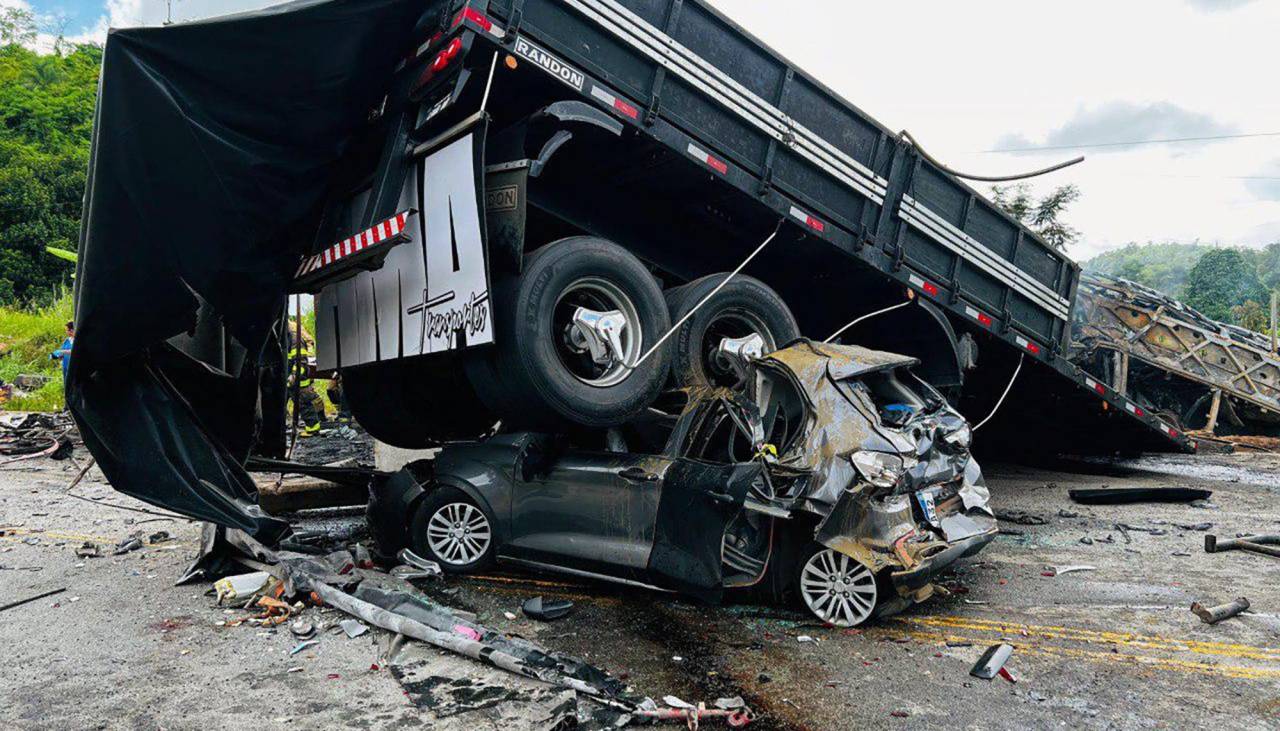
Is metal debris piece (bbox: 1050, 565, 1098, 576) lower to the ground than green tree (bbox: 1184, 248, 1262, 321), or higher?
lower

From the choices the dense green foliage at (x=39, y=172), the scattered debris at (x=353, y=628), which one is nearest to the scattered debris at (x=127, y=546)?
the scattered debris at (x=353, y=628)

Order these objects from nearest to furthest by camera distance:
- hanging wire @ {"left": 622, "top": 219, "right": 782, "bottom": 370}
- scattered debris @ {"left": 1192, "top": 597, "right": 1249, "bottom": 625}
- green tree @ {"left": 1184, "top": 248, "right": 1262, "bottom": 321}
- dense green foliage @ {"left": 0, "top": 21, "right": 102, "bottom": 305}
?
scattered debris @ {"left": 1192, "top": 597, "right": 1249, "bottom": 625} → hanging wire @ {"left": 622, "top": 219, "right": 782, "bottom": 370} → dense green foliage @ {"left": 0, "top": 21, "right": 102, "bottom": 305} → green tree @ {"left": 1184, "top": 248, "right": 1262, "bottom": 321}

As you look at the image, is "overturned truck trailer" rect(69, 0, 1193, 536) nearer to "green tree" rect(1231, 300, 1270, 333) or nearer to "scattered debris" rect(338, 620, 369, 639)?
"scattered debris" rect(338, 620, 369, 639)

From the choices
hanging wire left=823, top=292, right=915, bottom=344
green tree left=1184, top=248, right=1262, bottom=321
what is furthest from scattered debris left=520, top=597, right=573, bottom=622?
green tree left=1184, top=248, right=1262, bottom=321

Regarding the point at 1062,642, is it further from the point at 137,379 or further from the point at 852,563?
the point at 137,379

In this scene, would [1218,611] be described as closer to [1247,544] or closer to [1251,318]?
[1247,544]

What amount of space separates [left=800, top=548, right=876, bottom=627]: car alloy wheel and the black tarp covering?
318 cm

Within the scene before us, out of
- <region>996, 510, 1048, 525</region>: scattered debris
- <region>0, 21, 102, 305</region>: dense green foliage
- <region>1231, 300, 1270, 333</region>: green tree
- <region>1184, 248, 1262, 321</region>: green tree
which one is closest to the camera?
<region>996, 510, 1048, 525</region>: scattered debris

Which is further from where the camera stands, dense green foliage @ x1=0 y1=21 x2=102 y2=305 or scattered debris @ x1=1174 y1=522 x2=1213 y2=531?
dense green foliage @ x1=0 y1=21 x2=102 y2=305

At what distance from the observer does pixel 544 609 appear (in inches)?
181

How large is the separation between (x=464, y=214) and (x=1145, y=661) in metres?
4.27

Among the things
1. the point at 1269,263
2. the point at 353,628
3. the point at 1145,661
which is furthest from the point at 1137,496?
the point at 1269,263

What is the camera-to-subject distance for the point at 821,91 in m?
6.02

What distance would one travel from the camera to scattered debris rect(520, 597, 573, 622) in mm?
4539
